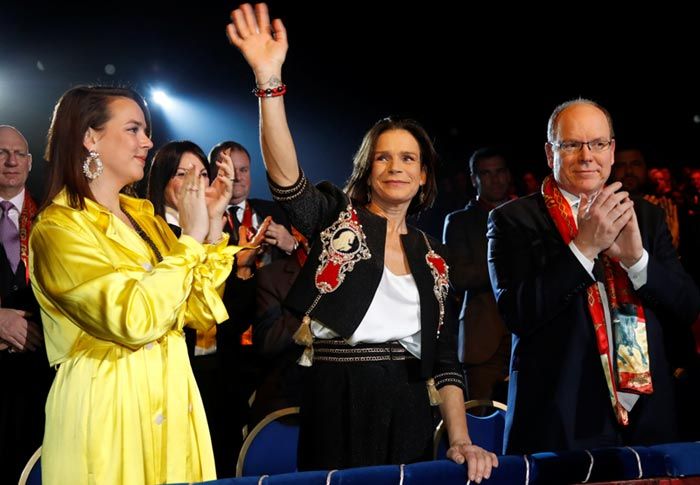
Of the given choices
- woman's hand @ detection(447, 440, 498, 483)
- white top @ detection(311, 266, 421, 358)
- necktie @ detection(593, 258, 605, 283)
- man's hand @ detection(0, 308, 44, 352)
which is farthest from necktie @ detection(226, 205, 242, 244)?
woman's hand @ detection(447, 440, 498, 483)

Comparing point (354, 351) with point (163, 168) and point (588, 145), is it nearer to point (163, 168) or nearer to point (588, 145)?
point (588, 145)

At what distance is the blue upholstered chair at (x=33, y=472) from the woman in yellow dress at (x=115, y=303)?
224mm

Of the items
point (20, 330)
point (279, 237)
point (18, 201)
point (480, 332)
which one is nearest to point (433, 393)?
point (20, 330)

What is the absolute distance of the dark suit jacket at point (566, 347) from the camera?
219 centimetres

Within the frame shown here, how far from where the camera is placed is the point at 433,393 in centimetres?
222

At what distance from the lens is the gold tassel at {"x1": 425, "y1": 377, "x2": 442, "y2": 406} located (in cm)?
222

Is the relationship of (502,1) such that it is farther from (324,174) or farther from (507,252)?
(507,252)

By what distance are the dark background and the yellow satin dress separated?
4406mm

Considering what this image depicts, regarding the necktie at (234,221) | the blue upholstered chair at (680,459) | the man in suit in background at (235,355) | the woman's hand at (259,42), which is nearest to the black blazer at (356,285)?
the woman's hand at (259,42)

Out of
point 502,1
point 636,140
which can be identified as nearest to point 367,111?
point 502,1

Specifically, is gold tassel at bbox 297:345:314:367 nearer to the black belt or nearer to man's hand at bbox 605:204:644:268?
the black belt

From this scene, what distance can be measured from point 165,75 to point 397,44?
5.87ft

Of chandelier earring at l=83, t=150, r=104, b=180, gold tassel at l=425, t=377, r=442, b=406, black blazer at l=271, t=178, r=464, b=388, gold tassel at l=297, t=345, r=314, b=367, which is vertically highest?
chandelier earring at l=83, t=150, r=104, b=180

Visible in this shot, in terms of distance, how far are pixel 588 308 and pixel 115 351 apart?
1.20m
